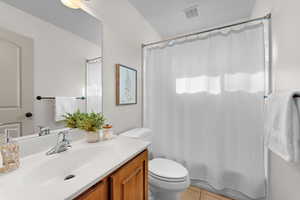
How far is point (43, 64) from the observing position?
848mm

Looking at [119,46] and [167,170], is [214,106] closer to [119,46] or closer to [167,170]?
[167,170]

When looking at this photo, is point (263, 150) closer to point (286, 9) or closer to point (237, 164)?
point (237, 164)

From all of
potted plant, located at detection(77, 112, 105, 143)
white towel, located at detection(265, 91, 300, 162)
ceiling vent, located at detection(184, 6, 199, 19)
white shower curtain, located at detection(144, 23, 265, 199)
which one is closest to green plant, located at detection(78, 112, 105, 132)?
potted plant, located at detection(77, 112, 105, 143)

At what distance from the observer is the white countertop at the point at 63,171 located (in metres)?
0.44

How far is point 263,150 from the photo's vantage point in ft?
4.32

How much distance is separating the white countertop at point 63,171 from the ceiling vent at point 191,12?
6.27 ft

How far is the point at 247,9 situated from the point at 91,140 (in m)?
2.55

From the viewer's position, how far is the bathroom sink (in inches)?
24.7

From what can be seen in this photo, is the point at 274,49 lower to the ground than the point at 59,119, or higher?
higher

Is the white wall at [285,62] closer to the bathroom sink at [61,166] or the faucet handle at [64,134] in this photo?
the bathroom sink at [61,166]

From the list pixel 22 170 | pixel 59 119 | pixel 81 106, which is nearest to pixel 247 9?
pixel 81 106

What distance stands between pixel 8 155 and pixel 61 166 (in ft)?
0.79

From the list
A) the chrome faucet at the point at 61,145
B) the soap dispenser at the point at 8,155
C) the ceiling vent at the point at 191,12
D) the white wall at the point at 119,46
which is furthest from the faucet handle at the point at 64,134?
the ceiling vent at the point at 191,12

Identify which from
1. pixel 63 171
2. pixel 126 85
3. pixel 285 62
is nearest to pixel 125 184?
pixel 63 171
